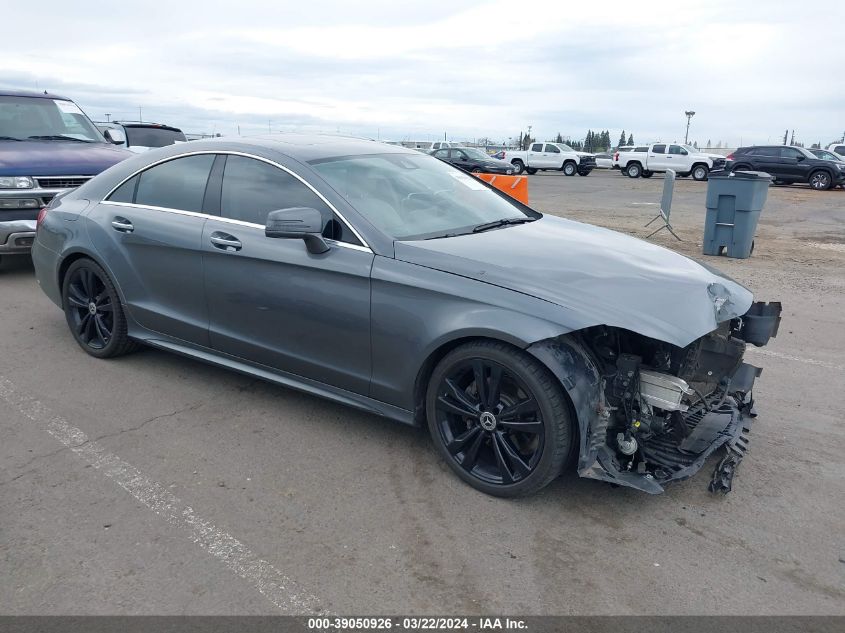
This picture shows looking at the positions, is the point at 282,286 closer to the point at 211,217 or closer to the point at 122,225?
the point at 211,217

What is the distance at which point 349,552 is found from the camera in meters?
2.98

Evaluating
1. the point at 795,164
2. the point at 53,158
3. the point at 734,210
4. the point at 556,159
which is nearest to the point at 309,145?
the point at 53,158

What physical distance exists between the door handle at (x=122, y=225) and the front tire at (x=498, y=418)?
8.14 ft

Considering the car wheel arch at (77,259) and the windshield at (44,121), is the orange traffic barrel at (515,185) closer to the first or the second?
the windshield at (44,121)

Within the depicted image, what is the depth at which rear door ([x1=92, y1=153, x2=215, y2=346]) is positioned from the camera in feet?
14.6

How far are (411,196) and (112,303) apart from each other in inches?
90.2

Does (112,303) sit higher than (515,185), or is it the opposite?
(515,185)

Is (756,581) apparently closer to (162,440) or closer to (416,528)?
(416,528)

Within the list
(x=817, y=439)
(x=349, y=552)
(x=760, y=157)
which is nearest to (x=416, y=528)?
(x=349, y=552)

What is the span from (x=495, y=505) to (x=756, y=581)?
43.6 inches

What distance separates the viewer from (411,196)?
4.16 meters

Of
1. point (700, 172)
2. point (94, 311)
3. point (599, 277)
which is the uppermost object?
point (599, 277)

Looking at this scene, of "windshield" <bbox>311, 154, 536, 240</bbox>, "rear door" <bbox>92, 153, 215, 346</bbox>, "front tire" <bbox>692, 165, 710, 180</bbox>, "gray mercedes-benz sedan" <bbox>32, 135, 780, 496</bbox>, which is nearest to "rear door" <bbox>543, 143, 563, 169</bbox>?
"front tire" <bbox>692, 165, 710, 180</bbox>

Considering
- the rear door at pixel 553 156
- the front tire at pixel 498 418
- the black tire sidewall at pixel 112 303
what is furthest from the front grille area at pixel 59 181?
the rear door at pixel 553 156
